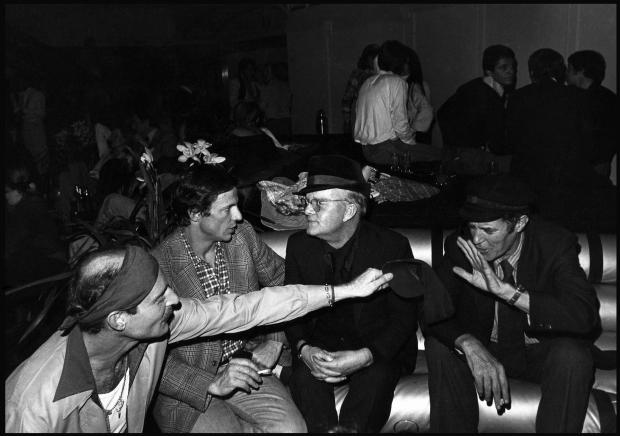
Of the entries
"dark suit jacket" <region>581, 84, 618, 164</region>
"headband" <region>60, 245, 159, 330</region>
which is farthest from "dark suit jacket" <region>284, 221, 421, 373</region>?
"dark suit jacket" <region>581, 84, 618, 164</region>

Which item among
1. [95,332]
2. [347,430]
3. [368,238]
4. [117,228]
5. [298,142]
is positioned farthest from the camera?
[298,142]

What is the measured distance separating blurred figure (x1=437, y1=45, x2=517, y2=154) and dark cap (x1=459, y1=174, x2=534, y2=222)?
264cm

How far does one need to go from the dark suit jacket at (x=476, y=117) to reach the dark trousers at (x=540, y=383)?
110 inches

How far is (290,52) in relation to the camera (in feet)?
37.6

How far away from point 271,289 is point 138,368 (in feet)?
2.00

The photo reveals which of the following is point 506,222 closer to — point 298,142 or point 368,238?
point 368,238

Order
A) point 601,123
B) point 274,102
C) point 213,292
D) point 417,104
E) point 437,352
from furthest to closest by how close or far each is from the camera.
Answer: point 274,102 < point 417,104 < point 601,123 < point 213,292 < point 437,352

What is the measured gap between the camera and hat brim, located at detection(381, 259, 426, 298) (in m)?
2.99

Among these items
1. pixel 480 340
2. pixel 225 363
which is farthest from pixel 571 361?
pixel 225 363

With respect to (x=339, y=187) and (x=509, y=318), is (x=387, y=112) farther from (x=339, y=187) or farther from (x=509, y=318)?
(x=509, y=318)

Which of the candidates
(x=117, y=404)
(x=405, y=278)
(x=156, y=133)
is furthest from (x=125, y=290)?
(x=156, y=133)

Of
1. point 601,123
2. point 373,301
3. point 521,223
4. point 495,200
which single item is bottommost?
point 373,301

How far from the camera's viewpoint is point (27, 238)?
4.68 metres

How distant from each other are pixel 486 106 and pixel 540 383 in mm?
3030
